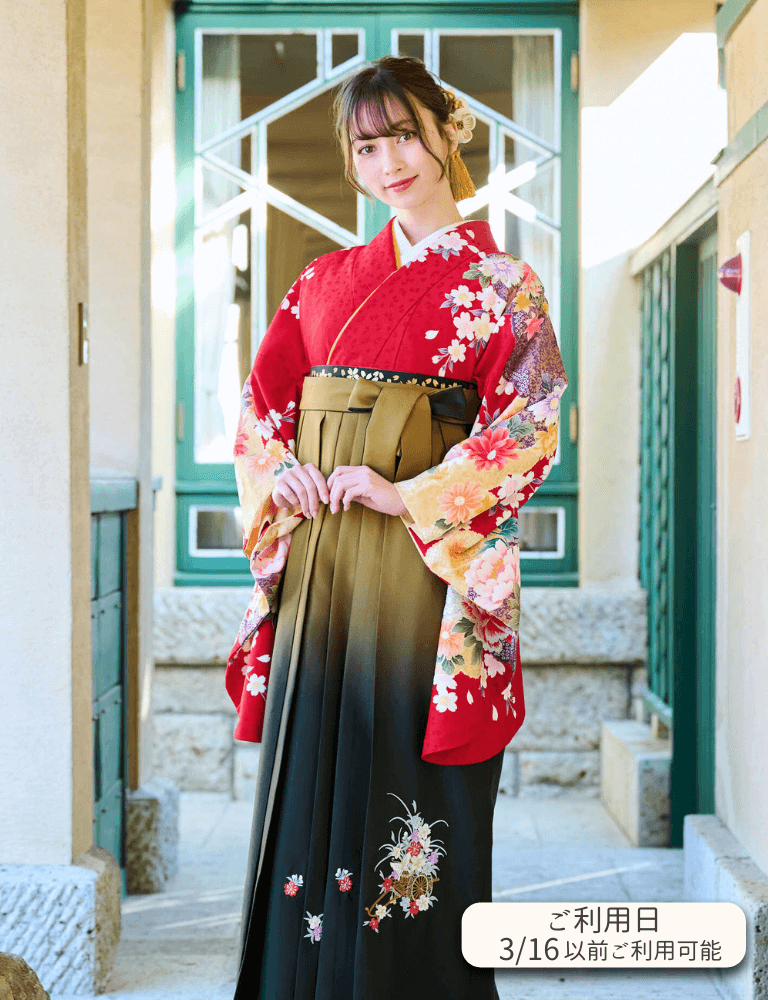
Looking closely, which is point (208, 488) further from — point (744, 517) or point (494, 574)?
point (494, 574)

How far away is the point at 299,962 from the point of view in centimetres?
163

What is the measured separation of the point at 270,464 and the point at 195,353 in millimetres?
2496

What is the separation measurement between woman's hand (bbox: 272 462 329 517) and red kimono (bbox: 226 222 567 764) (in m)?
0.04

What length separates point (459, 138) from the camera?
180 centimetres

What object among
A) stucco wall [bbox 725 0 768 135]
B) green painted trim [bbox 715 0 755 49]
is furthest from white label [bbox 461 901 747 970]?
green painted trim [bbox 715 0 755 49]

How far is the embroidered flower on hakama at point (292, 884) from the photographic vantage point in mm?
1641

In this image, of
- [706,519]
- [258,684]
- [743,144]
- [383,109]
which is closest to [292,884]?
[258,684]

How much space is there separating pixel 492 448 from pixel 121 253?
64.9 inches

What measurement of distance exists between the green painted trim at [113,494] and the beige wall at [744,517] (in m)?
1.51

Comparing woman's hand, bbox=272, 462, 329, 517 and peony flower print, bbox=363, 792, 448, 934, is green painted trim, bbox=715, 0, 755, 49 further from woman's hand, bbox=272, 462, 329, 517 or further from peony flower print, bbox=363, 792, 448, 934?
peony flower print, bbox=363, 792, 448, 934

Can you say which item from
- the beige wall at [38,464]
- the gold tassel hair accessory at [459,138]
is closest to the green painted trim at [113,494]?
the beige wall at [38,464]

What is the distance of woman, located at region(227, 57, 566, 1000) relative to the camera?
64.0 inches

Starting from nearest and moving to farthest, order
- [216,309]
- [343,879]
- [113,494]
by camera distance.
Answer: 1. [343,879]
2. [113,494]
3. [216,309]

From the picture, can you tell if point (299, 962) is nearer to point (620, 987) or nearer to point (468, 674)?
point (468, 674)
